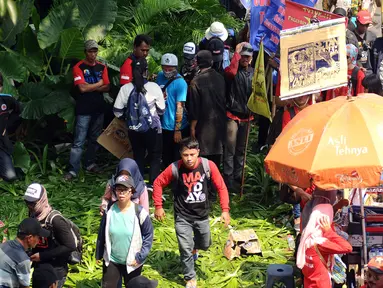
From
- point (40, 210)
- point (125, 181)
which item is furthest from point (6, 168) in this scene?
point (125, 181)

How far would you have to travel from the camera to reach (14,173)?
37.1 feet

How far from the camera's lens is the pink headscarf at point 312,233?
24.2ft

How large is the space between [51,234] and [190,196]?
1754 mm

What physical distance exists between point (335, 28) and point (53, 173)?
508 centimetres

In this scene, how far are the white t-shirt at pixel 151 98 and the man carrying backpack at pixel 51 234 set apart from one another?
3310mm

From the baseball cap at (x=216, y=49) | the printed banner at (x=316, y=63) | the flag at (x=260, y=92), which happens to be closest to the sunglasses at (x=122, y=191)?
the printed banner at (x=316, y=63)

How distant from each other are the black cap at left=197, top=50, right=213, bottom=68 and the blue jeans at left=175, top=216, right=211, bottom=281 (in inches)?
100

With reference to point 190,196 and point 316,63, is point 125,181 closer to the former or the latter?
point 190,196

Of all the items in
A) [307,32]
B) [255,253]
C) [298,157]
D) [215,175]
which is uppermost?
[307,32]

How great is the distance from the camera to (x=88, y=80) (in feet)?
38.1

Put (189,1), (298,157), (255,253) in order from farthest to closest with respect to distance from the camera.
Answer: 1. (189,1)
2. (255,253)
3. (298,157)

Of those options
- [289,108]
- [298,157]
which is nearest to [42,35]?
[289,108]

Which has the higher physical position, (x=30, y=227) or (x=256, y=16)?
(x=256, y=16)

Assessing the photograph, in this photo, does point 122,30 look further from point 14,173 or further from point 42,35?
point 14,173
